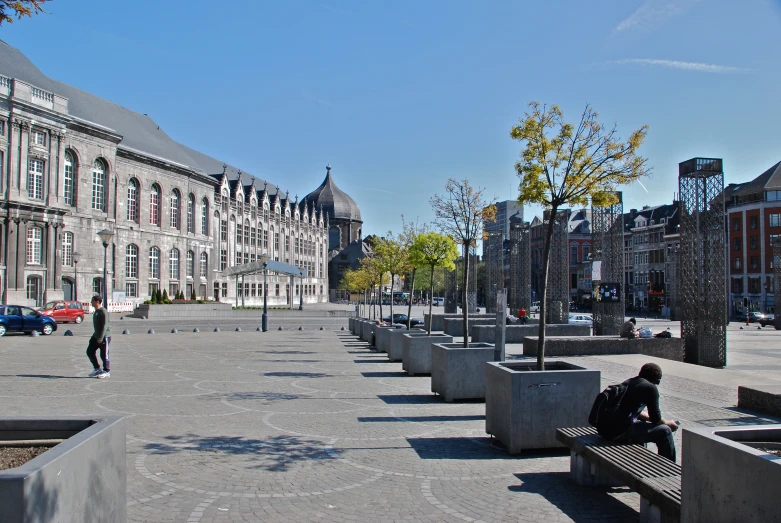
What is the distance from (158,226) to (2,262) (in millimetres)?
20660

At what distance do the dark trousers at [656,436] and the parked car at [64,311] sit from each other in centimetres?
3907

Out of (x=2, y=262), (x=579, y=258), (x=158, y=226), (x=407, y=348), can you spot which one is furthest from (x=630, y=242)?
(x=407, y=348)

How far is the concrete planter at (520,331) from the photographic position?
24.7m

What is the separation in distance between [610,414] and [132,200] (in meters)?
64.2

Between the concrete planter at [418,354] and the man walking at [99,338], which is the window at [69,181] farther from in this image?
the concrete planter at [418,354]

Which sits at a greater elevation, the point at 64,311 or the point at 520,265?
the point at 520,265

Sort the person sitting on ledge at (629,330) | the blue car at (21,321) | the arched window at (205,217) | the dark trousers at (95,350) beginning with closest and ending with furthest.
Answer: the dark trousers at (95,350), the person sitting on ledge at (629,330), the blue car at (21,321), the arched window at (205,217)

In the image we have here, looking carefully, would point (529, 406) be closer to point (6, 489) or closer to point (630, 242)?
point (6, 489)

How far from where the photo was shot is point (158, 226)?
66.8 meters

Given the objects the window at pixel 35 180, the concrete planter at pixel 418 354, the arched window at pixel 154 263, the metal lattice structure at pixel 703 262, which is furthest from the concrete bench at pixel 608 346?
the arched window at pixel 154 263

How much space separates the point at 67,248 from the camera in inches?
2110

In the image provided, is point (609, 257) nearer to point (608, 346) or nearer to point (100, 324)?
point (608, 346)

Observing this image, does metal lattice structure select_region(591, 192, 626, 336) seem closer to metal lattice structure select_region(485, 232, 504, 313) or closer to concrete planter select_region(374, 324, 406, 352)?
concrete planter select_region(374, 324, 406, 352)

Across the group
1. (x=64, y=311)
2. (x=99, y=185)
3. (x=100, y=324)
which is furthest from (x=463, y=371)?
(x=99, y=185)
